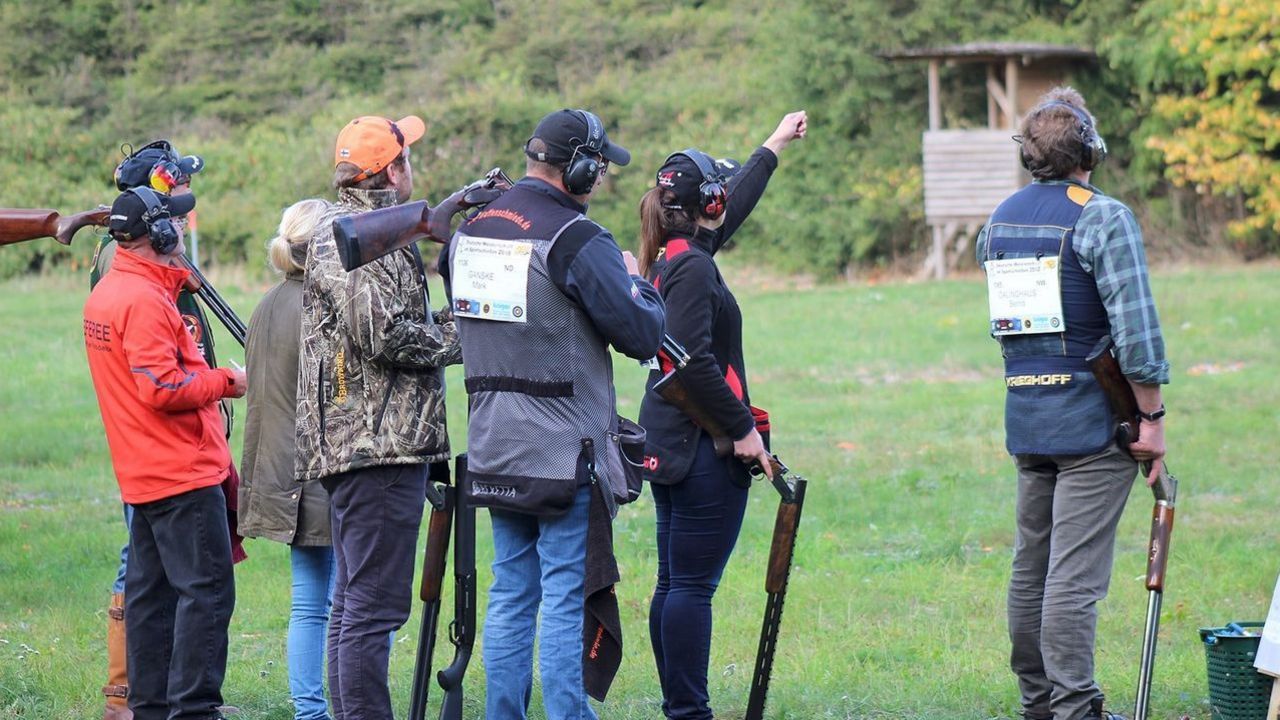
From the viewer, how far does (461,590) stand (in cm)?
484

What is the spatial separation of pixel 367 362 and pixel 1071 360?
236cm

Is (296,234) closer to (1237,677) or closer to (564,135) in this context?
(564,135)

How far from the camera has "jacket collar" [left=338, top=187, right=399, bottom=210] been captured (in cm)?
483

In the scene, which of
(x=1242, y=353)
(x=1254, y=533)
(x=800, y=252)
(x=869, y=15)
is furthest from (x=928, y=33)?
(x=1254, y=533)

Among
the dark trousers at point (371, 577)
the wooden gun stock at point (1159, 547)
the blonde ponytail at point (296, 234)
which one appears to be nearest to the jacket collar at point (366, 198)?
the blonde ponytail at point (296, 234)

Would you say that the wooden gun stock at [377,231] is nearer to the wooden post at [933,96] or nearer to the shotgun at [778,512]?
the shotgun at [778,512]

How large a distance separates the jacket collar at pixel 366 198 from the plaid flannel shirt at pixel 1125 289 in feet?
7.59

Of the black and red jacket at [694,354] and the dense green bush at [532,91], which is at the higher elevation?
the dense green bush at [532,91]

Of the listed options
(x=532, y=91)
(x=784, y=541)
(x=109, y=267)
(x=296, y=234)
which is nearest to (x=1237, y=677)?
(x=784, y=541)

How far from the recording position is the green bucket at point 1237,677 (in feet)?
16.0

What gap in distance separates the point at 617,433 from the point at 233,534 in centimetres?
171

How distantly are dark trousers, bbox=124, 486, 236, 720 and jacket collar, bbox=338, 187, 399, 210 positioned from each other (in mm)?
1091

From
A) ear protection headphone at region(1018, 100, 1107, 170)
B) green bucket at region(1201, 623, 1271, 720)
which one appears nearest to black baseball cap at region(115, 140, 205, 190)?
ear protection headphone at region(1018, 100, 1107, 170)

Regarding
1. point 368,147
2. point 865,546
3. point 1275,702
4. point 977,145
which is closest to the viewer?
point 1275,702
